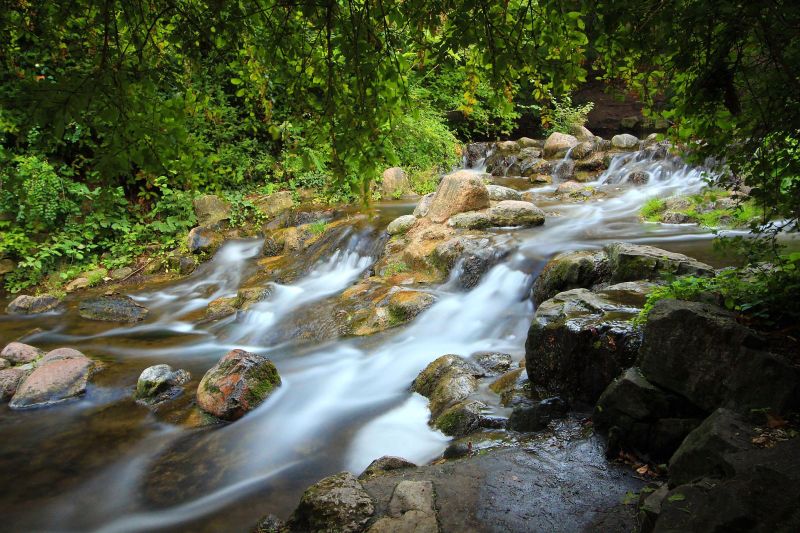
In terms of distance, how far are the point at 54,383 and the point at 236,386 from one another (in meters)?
2.65

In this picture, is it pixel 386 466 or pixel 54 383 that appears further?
pixel 54 383

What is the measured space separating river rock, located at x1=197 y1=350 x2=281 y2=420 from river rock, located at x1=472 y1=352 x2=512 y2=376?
2562 mm

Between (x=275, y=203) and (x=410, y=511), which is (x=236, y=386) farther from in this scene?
(x=275, y=203)

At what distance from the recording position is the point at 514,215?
364 inches

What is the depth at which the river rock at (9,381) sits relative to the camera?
6.38 meters

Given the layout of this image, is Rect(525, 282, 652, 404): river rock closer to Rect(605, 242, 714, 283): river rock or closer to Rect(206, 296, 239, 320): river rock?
Rect(605, 242, 714, 283): river rock

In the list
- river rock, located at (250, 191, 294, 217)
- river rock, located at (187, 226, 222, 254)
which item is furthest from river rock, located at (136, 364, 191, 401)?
river rock, located at (250, 191, 294, 217)

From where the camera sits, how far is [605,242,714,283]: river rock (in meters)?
5.16

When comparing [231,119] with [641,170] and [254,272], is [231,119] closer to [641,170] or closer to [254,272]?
[254,272]

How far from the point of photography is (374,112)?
2.72m

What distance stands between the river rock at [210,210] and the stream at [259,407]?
3.19 metres

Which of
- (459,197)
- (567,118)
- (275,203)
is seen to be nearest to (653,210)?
(459,197)

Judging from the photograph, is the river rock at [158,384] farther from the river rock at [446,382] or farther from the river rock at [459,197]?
the river rock at [459,197]

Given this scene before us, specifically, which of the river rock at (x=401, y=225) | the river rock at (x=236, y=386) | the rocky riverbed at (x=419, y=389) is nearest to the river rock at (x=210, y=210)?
the rocky riverbed at (x=419, y=389)
